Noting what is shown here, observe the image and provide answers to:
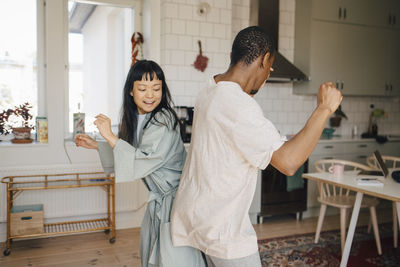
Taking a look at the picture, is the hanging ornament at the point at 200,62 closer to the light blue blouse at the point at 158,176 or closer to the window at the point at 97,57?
the window at the point at 97,57

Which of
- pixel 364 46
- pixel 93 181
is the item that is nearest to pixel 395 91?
pixel 364 46

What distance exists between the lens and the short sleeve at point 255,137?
3.52 feet

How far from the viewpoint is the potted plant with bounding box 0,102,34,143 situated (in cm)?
345

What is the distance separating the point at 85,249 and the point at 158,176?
216 cm

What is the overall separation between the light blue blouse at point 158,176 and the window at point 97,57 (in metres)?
2.60

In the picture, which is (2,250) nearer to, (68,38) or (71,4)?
(68,38)

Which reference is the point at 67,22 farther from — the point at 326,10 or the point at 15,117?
the point at 326,10

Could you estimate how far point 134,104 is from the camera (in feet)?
5.55

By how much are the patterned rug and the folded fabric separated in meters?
0.60

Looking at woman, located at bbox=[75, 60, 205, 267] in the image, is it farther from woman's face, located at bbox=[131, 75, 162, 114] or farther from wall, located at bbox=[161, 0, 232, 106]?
wall, located at bbox=[161, 0, 232, 106]

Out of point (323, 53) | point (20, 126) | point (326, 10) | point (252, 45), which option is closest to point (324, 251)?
point (323, 53)

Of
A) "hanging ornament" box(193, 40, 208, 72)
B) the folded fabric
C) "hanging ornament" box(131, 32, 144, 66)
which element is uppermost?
"hanging ornament" box(131, 32, 144, 66)

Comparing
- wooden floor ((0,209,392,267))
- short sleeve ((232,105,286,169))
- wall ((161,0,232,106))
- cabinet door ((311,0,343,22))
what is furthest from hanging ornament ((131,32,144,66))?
short sleeve ((232,105,286,169))

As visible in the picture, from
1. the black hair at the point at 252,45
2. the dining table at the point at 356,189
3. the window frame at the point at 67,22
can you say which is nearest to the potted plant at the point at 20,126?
the window frame at the point at 67,22
